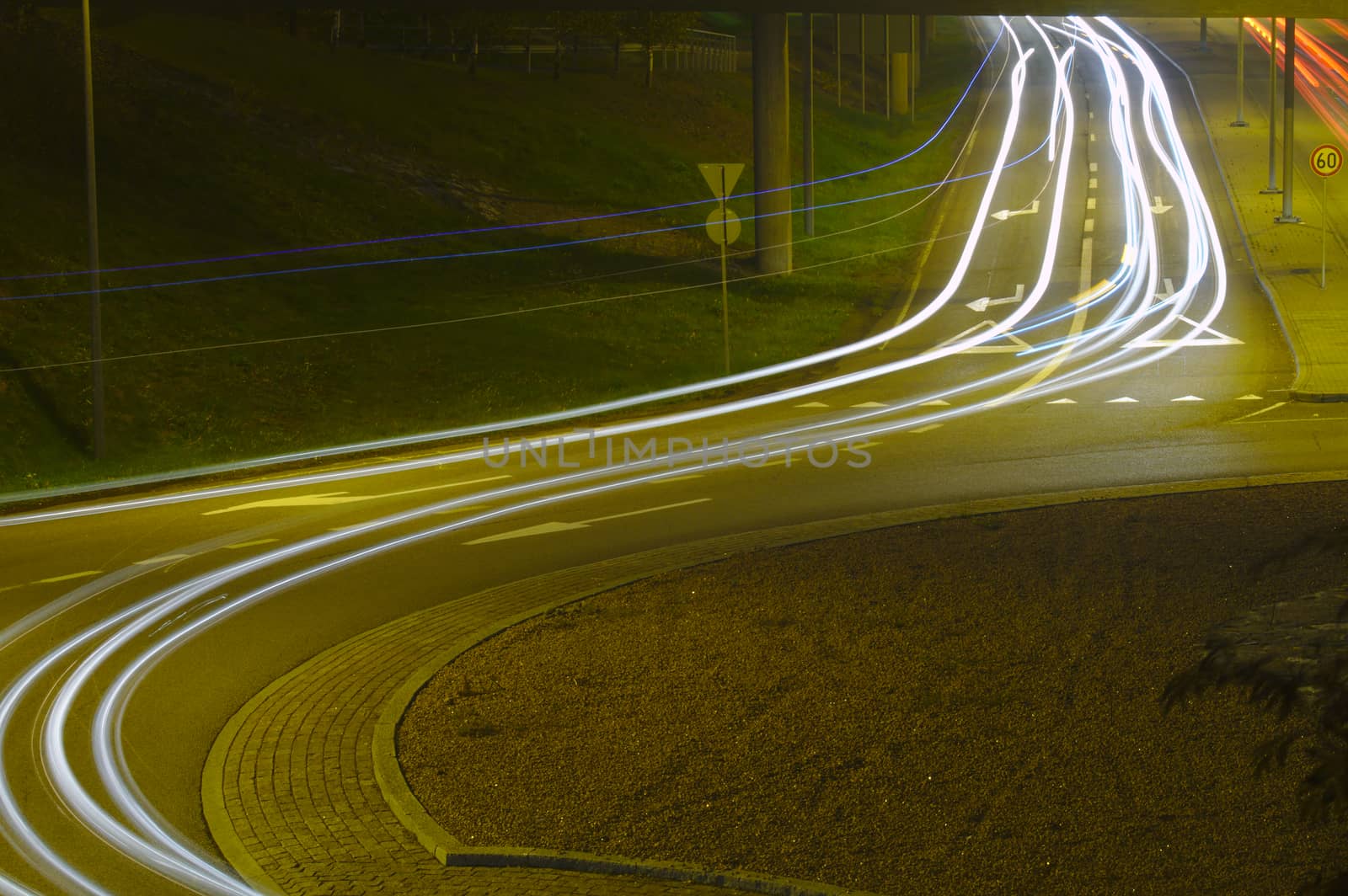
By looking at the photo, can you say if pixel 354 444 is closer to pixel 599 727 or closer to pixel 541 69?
pixel 599 727

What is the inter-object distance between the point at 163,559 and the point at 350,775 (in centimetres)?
651

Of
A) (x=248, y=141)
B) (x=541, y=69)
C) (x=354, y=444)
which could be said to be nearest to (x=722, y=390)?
(x=354, y=444)

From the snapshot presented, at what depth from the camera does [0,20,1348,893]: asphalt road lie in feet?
28.8

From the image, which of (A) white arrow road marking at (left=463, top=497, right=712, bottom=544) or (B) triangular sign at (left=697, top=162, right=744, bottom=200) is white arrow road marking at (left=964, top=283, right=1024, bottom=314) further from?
(A) white arrow road marking at (left=463, top=497, right=712, bottom=544)

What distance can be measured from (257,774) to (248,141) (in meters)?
30.0

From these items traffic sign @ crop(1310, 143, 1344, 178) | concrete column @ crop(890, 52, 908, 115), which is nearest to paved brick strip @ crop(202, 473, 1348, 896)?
traffic sign @ crop(1310, 143, 1344, 178)

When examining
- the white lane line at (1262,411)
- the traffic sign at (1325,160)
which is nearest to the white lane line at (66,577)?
the white lane line at (1262,411)

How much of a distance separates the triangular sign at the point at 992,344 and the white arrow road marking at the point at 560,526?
37.8ft

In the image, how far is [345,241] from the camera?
102 ft

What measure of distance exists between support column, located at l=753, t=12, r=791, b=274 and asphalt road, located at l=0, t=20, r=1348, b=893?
4742mm

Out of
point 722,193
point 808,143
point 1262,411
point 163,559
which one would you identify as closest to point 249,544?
point 163,559

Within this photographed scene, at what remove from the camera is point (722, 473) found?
1686 centimetres

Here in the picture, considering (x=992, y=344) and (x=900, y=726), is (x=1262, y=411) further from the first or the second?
(x=900, y=726)

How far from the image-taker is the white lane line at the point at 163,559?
1338 cm
